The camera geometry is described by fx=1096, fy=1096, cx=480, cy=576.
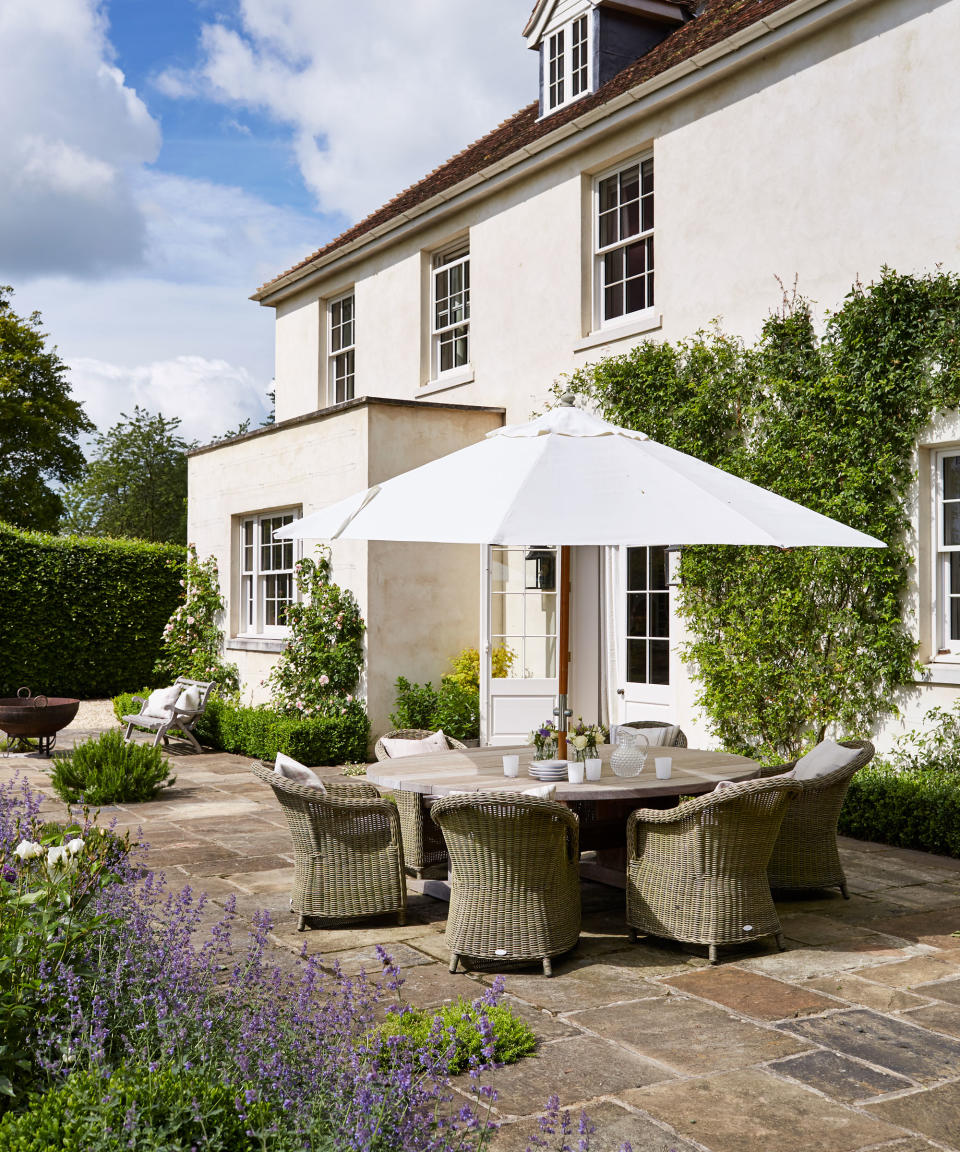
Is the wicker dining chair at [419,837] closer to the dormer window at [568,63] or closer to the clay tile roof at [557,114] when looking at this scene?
the clay tile roof at [557,114]

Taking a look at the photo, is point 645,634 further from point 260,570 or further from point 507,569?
point 260,570

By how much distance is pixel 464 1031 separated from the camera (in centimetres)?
407

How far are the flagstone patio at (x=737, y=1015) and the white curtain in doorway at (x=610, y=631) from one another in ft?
14.0

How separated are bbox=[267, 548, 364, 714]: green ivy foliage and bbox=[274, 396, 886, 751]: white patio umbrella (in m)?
5.90

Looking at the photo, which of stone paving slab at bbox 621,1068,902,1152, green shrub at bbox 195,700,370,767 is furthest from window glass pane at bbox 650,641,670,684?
stone paving slab at bbox 621,1068,902,1152

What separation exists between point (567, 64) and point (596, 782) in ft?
36.2

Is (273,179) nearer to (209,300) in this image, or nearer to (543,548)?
(209,300)

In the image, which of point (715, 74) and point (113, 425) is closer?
point (715, 74)

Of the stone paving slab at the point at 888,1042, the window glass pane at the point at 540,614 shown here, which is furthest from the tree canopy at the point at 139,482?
the stone paving slab at the point at 888,1042

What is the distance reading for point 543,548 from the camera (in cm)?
1190

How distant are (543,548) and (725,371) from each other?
2.89 metres

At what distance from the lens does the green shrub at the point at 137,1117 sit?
9.04ft

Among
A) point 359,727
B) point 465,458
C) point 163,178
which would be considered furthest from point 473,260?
point 465,458

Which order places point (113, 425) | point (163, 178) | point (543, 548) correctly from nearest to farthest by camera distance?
1. point (163, 178)
2. point (543, 548)
3. point (113, 425)
